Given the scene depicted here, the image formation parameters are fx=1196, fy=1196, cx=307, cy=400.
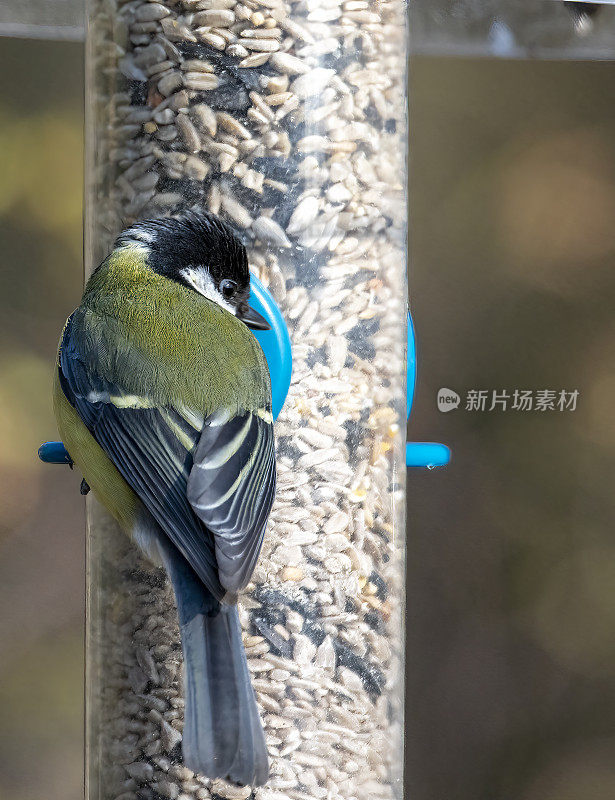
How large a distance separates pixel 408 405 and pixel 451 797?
6.06ft

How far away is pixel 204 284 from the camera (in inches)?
54.7

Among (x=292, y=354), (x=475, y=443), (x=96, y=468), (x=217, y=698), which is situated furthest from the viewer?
(x=475, y=443)

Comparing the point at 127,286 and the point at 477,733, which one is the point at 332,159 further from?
the point at 477,733

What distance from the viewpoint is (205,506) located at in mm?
1207

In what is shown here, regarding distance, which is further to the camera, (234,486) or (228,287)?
(228,287)

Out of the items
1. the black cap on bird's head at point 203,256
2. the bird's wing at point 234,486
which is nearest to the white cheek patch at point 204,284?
the black cap on bird's head at point 203,256

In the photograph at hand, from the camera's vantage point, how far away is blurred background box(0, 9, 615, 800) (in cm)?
264

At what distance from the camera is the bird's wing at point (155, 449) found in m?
1.21

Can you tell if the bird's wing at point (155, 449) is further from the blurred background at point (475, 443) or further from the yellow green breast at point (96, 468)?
the blurred background at point (475, 443)

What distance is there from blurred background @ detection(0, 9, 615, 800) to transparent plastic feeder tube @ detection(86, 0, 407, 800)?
44.5 inches

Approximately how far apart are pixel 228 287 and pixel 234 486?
0.26m

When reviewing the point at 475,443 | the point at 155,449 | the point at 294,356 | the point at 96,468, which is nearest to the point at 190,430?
the point at 155,449

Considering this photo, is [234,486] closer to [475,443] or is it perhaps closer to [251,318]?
[251,318]

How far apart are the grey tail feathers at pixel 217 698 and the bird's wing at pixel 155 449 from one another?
4cm
